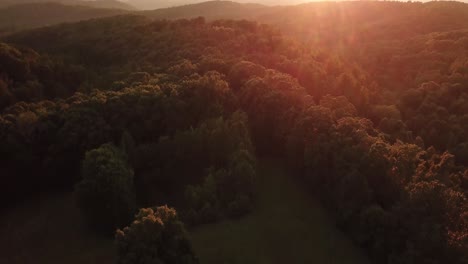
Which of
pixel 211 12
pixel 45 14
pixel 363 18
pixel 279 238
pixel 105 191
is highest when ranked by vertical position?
pixel 363 18

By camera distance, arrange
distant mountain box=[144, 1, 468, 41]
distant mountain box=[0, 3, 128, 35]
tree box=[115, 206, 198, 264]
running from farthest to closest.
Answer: distant mountain box=[0, 3, 128, 35] → distant mountain box=[144, 1, 468, 41] → tree box=[115, 206, 198, 264]

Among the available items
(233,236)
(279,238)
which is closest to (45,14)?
(233,236)

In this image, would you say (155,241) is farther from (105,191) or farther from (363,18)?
(363,18)

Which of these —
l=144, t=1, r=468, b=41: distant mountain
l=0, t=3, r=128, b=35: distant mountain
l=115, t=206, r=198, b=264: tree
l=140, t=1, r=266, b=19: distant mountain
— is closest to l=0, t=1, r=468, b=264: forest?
l=115, t=206, r=198, b=264: tree

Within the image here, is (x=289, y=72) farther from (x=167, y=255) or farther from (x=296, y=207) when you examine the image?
(x=167, y=255)

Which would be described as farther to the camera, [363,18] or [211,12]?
[211,12]

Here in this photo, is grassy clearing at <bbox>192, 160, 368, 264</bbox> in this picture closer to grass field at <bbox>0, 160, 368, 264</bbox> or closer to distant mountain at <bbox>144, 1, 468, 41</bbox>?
grass field at <bbox>0, 160, 368, 264</bbox>

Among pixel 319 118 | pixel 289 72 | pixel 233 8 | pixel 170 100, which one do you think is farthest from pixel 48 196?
pixel 233 8
